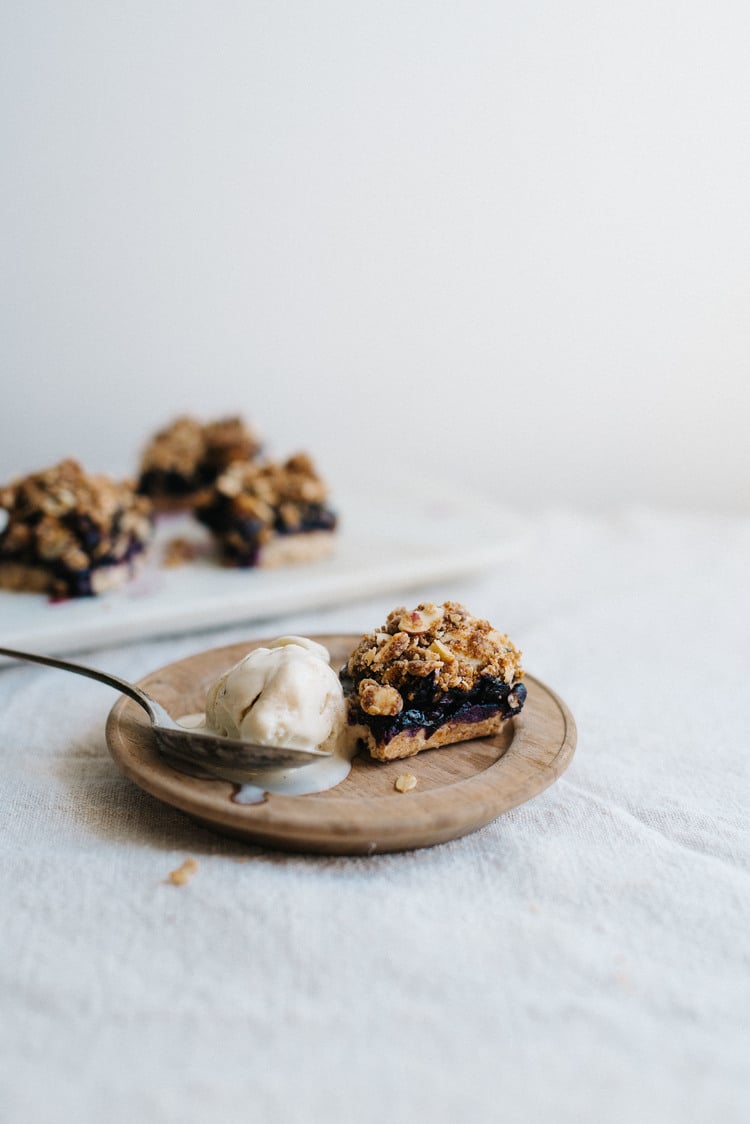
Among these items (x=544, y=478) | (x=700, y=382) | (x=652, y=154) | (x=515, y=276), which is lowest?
(x=544, y=478)

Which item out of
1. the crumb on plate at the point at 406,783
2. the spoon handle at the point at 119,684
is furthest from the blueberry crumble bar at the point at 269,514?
the crumb on plate at the point at 406,783

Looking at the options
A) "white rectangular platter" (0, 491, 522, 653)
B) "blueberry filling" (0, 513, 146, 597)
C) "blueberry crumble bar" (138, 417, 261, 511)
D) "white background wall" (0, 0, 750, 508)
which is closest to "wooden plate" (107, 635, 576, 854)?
"white rectangular platter" (0, 491, 522, 653)

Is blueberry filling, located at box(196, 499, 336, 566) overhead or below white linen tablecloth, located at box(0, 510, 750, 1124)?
overhead

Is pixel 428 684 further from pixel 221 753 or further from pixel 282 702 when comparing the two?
pixel 221 753

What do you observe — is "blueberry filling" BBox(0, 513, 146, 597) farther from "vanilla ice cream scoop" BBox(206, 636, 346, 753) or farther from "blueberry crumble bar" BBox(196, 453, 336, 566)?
"vanilla ice cream scoop" BBox(206, 636, 346, 753)

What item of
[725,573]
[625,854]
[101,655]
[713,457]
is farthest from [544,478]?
[625,854]

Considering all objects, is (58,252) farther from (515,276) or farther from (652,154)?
(652,154)
